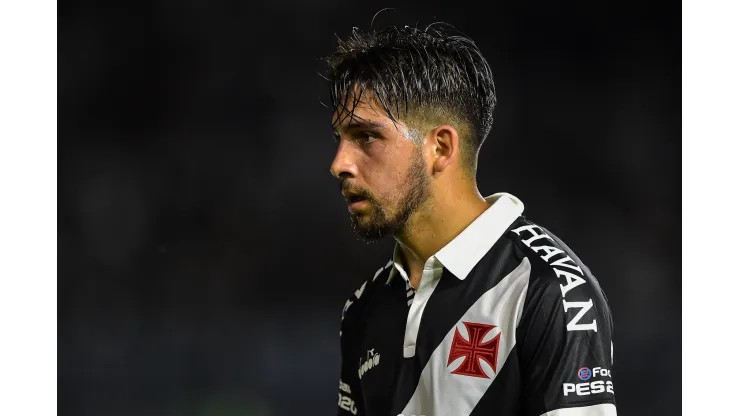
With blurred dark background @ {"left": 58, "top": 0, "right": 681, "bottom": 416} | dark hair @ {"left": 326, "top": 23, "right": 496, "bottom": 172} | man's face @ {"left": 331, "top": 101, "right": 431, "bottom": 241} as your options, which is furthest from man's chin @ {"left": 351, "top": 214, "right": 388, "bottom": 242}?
blurred dark background @ {"left": 58, "top": 0, "right": 681, "bottom": 416}

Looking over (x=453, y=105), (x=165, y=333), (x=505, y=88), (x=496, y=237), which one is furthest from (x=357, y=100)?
(x=165, y=333)

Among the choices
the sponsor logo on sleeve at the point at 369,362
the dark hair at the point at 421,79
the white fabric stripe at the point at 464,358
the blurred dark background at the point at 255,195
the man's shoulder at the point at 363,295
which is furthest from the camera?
the blurred dark background at the point at 255,195

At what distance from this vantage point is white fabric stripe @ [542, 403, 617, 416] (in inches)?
57.8

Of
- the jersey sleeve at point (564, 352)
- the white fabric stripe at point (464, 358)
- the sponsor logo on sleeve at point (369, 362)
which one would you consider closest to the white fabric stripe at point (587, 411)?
the jersey sleeve at point (564, 352)

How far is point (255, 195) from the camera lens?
151 inches

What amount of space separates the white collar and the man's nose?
0.85 feet

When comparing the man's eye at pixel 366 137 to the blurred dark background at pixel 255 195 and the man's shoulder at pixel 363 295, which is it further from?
the blurred dark background at pixel 255 195

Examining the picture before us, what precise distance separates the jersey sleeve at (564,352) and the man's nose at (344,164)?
1.41ft

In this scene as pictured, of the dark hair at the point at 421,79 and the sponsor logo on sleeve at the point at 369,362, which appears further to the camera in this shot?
the sponsor logo on sleeve at the point at 369,362

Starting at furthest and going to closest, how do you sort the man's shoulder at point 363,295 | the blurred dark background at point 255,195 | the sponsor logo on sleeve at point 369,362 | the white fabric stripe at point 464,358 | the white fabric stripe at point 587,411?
the blurred dark background at point 255,195 < the man's shoulder at point 363,295 < the sponsor logo on sleeve at point 369,362 < the white fabric stripe at point 464,358 < the white fabric stripe at point 587,411

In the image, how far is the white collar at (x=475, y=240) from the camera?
1690 millimetres

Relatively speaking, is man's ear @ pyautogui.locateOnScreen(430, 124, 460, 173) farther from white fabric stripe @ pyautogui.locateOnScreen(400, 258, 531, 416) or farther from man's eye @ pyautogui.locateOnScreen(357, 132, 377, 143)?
white fabric stripe @ pyautogui.locateOnScreen(400, 258, 531, 416)

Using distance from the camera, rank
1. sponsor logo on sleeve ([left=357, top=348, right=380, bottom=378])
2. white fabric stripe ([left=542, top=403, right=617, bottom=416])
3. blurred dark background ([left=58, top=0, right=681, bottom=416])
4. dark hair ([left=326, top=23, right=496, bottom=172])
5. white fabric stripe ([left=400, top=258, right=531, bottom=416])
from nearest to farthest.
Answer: white fabric stripe ([left=542, top=403, right=617, bottom=416]) < white fabric stripe ([left=400, top=258, right=531, bottom=416]) < dark hair ([left=326, top=23, right=496, bottom=172]) < sponsor logo on sleeve ([left=357, top=348, right=380, bottom=378]) < blurred dark background ([left=58, top=0, right=681, bottom=416])

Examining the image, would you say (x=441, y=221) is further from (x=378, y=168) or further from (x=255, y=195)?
(x=255, y=195)
